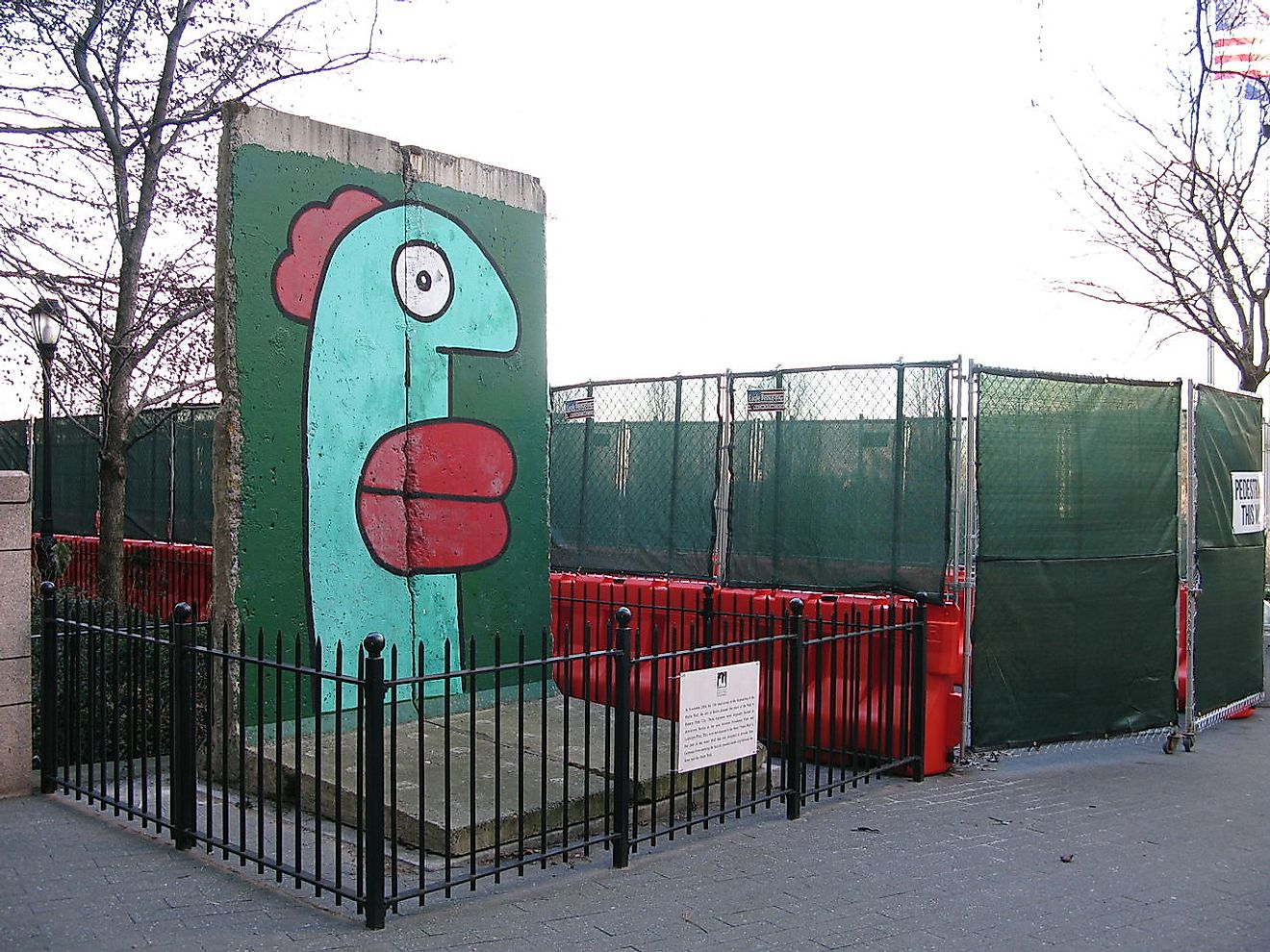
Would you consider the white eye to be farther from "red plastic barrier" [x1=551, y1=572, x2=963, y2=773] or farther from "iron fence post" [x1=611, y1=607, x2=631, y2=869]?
"iron fence post" [x1=611, y1=607, x2=631, y2=869]

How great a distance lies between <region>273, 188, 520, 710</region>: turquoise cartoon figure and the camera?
741cm

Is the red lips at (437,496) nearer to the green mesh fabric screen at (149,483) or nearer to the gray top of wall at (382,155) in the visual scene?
the gray top of wall at (382,155)

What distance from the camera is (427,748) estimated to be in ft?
22.8

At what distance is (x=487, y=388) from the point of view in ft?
27.9

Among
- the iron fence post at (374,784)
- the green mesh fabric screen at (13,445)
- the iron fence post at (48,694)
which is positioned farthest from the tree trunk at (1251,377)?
the green mesh fabric screen at (13,445)

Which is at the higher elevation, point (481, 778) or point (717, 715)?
point (717, 715)

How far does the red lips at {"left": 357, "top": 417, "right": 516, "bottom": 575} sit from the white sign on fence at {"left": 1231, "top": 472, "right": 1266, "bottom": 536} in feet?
20.6

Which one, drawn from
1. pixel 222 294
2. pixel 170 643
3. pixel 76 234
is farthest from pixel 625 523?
pixel 76 234

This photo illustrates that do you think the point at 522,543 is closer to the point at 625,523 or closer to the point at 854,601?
the point at 625,523

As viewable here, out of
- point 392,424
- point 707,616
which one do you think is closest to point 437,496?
point 392,424

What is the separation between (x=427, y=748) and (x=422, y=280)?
11.1 ft

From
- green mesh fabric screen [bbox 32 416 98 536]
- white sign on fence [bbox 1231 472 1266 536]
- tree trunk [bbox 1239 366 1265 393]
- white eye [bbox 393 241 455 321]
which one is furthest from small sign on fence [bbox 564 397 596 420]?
green mesh fabric screen [bbox 32 416 98 536]

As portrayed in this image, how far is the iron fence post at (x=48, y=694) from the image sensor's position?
668 cm

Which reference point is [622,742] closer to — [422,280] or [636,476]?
[422,280]
